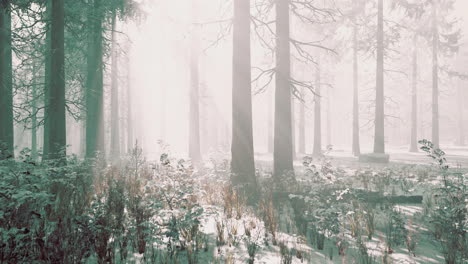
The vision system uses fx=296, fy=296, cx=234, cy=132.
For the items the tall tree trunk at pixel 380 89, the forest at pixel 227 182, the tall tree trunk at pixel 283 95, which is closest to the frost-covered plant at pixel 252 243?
the forest at pixel 227 182

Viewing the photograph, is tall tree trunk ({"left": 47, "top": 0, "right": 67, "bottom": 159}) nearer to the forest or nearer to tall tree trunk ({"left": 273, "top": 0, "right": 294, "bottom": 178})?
the forest

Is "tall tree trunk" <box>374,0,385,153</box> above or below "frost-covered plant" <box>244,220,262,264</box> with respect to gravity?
Result: above

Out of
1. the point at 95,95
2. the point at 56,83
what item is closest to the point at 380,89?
the point at 95,95

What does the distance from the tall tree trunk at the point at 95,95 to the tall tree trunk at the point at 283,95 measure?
25.9 ft

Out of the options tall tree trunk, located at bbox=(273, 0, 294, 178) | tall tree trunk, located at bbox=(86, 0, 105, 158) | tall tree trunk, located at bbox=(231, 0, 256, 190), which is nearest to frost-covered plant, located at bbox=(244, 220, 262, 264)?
tall tree trunk, located at bbox=(231, 0, 256, 190)

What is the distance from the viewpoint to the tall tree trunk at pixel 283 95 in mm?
9789

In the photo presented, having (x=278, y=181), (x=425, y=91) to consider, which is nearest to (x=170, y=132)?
(x=425, y=91)

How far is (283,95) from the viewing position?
389 inches

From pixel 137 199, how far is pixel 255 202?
3.16 metres

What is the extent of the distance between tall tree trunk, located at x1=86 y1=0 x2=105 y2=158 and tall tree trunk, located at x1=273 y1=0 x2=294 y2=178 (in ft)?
25.9

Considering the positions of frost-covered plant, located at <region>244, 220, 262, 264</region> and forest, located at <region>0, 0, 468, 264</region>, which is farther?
forest, located at <region>0, 0, 468, 264</region>

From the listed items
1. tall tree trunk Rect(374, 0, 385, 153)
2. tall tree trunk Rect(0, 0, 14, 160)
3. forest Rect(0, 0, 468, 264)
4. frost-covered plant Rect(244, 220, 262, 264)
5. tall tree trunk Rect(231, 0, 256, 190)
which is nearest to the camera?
frost-covered plant Rect(244, 220, 262, 264)

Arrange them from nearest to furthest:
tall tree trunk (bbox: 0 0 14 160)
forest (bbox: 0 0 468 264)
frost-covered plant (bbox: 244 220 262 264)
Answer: frost-covered plant (bbox: 244 220 262 264)
forest (bbox: 0 0 468 264)
tall tree trunk (bbox: 0 0 14 160)

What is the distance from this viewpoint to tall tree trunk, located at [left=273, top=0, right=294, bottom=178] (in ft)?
32.1
